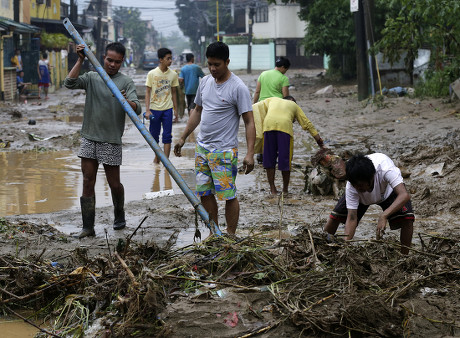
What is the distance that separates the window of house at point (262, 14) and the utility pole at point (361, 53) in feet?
148

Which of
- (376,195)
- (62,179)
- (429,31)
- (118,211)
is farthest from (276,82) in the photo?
(429,31)

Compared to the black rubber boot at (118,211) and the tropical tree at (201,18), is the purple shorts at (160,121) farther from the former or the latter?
the tropical tree at (201,18)

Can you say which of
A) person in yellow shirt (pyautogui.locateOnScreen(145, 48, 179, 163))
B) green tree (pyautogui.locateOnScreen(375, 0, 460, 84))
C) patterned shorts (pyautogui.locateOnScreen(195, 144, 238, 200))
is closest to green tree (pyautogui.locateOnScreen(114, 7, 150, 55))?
green tree (pyautogui.locateOnScreen(375, 0, 460, 84))

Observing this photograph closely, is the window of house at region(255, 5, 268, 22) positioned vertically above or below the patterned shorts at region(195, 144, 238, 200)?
above

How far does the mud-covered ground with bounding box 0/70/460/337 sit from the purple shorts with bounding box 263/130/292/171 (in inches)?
15.0

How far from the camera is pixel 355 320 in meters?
3.69

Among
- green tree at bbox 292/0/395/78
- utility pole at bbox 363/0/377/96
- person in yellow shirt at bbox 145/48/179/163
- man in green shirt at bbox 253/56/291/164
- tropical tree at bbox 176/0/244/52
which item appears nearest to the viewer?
man in green shirt at bbox 253/56/291/164

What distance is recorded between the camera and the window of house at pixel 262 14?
6406 cm

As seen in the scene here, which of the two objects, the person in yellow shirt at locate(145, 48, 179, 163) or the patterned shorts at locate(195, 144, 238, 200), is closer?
the patterned shorts at locate(195, 144, 238, 200)

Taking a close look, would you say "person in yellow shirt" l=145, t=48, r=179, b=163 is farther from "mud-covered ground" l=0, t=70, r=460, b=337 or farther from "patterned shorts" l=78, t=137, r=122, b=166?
"patterned shorts" l=78, t=137, r=122, b=166

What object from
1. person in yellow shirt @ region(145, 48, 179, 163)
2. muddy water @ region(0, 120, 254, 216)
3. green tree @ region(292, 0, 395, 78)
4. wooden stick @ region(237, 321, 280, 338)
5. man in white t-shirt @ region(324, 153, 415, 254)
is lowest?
wooden stick @ region(237, 321, 280, 338)

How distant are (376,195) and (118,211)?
2519 mm

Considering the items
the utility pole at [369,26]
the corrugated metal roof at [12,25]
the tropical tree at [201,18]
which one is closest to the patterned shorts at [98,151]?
the utility pole at [369,26]

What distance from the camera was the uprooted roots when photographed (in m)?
3.72
